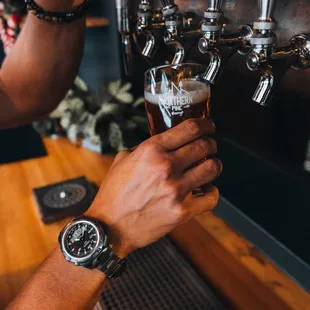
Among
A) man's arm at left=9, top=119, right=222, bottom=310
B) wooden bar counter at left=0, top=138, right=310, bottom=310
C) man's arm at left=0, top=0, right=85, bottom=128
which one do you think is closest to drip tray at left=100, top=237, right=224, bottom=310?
wooden bar counter at left=0, top=138, right=310, bottom=310

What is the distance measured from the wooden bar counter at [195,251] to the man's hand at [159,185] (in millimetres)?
307

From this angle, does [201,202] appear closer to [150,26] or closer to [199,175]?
[199,175]

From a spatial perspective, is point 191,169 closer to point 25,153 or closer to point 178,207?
point 178,207

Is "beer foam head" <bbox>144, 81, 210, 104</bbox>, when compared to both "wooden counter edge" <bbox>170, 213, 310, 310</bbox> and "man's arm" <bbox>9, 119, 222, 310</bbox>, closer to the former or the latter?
"man's arm" <bbox>9, 119, 222, 310</bbox>

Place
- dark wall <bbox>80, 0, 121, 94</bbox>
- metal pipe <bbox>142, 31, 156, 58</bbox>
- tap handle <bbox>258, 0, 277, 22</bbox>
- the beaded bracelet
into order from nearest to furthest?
tap handle <bbox>258, 0, 277, 22</bbox> → metal pipe <bbox>142, 31, 156, 58</bbox> → the beaded bracelet → dark wall <bbox>80, 0, 121, 94</bbox>

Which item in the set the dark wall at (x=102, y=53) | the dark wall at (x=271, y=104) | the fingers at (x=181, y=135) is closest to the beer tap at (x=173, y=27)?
the dark wall at (x=271, y=104)

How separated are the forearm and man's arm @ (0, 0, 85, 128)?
750 mm

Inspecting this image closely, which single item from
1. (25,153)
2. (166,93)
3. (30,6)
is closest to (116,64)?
(25,153)

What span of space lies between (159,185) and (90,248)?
0.18 m

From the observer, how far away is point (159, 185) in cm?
61

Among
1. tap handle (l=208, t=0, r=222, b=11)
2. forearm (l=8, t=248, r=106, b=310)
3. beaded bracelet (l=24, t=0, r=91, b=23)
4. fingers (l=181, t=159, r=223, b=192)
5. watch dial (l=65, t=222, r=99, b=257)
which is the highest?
tap handle (l=208, t=0, r=222, b=11)

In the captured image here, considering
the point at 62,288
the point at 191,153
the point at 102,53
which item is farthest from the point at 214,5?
the point at 102,53

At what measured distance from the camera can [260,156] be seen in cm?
104

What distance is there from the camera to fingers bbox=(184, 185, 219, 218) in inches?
24.9
